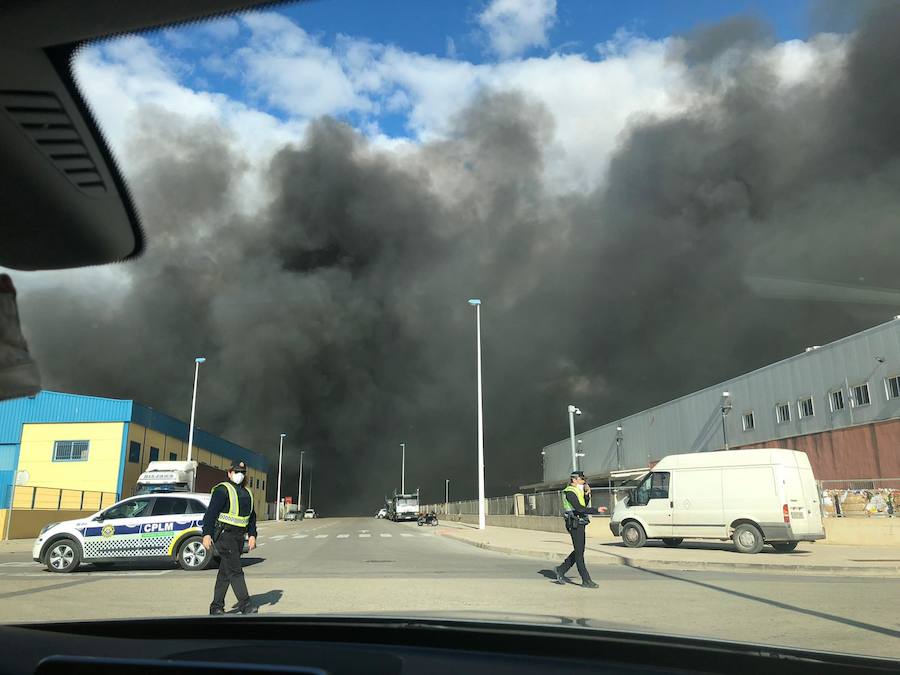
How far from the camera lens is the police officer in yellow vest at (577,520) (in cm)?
1134

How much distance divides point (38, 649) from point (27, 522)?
106ft

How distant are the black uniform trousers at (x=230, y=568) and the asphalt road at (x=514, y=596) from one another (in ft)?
2.52

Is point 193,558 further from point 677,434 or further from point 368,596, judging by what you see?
point 677,434

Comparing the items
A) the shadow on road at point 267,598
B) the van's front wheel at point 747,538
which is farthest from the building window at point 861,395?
the shadow on road at point 267,598

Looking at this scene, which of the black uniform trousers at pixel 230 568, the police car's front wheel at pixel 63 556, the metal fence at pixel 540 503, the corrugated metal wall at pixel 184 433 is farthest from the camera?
the corrugated metal wall at pixel 184 433

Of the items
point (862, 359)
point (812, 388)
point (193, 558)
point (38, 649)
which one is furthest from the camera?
point (812, 388)

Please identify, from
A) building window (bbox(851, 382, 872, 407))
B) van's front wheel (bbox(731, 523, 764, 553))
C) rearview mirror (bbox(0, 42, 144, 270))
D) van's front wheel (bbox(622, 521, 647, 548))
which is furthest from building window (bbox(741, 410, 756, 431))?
rearview mirror (bbox(0, 42, 144, 270))

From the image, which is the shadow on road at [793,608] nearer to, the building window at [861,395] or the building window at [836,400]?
the building window at [861,395]

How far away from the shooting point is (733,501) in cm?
1878

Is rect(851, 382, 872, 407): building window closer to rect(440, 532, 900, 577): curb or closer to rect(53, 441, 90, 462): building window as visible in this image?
rect(440, 532, 900, 577): curb

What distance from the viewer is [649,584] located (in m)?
11.9

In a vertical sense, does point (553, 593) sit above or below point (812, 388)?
below

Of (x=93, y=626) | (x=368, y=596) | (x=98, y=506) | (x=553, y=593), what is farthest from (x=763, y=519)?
(x=98, y=506)

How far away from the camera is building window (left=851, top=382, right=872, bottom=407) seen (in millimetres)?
33562
